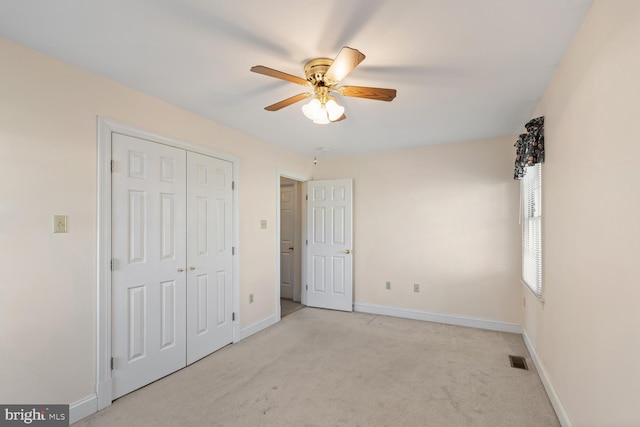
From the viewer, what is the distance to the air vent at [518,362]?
2.83 m

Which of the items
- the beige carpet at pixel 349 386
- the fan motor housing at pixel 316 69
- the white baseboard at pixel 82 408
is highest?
the fan motor housing at pixel 316 69

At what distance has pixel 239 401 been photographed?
2318 mm

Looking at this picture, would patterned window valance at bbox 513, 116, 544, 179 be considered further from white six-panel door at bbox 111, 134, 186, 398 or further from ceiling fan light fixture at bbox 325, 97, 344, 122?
white six-panel door at bbox 111, 134, 186, 398

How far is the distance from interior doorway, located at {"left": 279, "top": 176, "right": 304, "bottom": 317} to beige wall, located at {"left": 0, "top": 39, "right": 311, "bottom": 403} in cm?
309

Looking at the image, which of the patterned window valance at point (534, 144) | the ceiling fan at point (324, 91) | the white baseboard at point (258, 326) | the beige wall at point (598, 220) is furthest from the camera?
the white baseboard at point (258, 326)

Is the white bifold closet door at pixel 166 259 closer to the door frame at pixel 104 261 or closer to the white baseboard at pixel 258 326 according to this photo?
the door frame at pixel 104 261

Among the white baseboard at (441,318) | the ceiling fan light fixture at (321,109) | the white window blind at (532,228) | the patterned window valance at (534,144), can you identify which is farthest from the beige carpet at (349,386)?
the ceiling fan light fixture at (321,109)

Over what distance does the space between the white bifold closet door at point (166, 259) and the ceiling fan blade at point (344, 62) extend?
5.77ft

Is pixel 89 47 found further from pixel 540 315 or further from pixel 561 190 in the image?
pixel 540 315

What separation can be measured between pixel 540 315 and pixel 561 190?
4.19ft

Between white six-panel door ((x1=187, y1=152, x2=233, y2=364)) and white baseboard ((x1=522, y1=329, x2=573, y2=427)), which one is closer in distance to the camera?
white baseboard ((x1=522, y1=329, x2=573, y2=427))

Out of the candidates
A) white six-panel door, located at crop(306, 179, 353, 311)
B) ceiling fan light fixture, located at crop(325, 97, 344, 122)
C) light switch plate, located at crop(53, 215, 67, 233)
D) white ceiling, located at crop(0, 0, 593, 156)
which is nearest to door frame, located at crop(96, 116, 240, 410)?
light switch plate, located at crop(53, 215, 67, 233)

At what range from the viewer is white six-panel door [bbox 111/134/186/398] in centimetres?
235

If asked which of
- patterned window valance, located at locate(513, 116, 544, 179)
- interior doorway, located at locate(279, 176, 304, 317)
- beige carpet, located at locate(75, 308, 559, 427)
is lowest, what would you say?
beige carpet, located at locate(75, 308, 559, 427)
